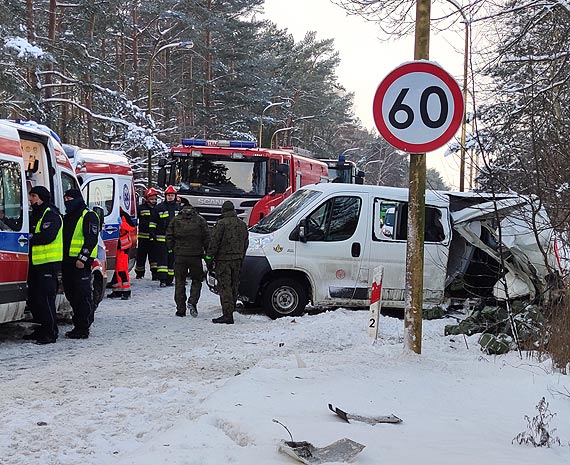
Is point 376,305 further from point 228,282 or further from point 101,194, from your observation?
point 101,194

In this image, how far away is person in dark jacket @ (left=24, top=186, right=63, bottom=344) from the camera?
325 inches

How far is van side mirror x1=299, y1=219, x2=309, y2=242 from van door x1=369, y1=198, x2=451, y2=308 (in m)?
1.04

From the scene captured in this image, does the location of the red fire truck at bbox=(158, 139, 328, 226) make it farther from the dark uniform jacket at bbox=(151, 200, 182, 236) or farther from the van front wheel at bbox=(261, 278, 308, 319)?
the van front wheel at bbox=(261, 278, 308, 319)

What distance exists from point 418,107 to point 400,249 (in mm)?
5190

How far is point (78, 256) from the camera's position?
8.81m

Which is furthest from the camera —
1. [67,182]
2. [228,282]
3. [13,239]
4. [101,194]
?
[101,194]

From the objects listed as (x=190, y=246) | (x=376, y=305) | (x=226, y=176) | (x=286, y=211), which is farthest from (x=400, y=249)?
(x=226, y=176)

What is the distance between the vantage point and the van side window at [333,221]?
11.2 m

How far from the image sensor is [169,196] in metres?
15.2

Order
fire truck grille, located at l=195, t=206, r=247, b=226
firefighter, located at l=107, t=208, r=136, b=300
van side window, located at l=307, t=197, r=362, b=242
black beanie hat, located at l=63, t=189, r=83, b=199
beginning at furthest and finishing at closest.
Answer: fire truck grille, located at l=195, t=206, r=247, b=226, firefighter, located at l=107, t=208, r=136, b=300, van side window, located at l=307, t=197, r=362, b=242, black beanie hat, located at l=63, t=189, r=83, b=199

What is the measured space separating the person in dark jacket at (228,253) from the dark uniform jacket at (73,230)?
6.79 feet

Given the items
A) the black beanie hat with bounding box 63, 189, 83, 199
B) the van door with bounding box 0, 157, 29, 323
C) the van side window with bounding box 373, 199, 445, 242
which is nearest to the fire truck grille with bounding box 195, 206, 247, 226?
the van side window with bounding box 373, 199, 445, 242

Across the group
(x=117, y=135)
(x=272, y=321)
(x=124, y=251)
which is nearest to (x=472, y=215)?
(x=272, y=321)

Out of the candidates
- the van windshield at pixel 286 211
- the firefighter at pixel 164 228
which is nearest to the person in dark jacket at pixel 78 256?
the van windshield at pixel 286 211
